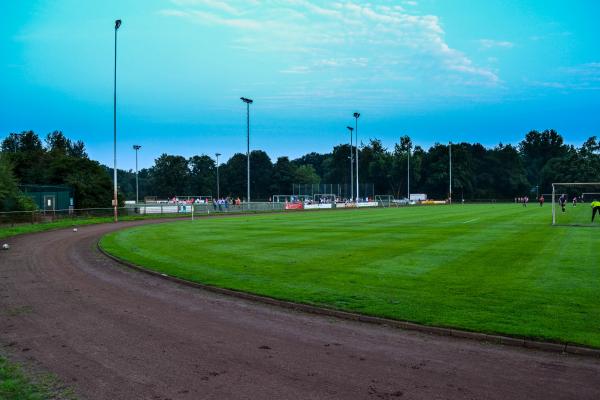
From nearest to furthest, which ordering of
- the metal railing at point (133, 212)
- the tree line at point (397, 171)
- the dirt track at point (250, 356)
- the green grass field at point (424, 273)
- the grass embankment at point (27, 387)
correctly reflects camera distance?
the grass embankment at point (27, 387) → the dirt track at point (250, 356) → the green grass field at point (424, 273) → the metal railing at point (133, 212) → the tree line at point (397, 171)

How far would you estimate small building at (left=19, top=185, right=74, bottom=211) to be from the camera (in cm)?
4194

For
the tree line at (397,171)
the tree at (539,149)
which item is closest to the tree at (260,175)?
the tree line at (397,171)

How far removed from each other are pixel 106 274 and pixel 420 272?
9.15 metres

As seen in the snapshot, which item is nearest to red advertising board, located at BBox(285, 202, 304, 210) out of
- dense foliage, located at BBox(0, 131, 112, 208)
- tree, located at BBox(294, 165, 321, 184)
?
dense foliage, located at BBox(0, 131, 112, 208)

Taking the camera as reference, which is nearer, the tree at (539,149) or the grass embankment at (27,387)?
the grass embankment at (27,387)

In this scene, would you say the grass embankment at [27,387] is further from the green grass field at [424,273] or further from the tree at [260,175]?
the tree at [260,175]

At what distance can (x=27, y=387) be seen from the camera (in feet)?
19.0

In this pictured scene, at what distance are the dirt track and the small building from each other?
34.4m

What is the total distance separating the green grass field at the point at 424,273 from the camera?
8773 mm

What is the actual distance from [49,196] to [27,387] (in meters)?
42.8

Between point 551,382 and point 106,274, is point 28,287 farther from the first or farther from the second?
point 551,382

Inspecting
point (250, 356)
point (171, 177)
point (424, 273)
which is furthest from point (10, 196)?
point (171, 177)

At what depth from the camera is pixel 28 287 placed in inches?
489

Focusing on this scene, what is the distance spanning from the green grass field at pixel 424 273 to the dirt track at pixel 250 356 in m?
1.09
